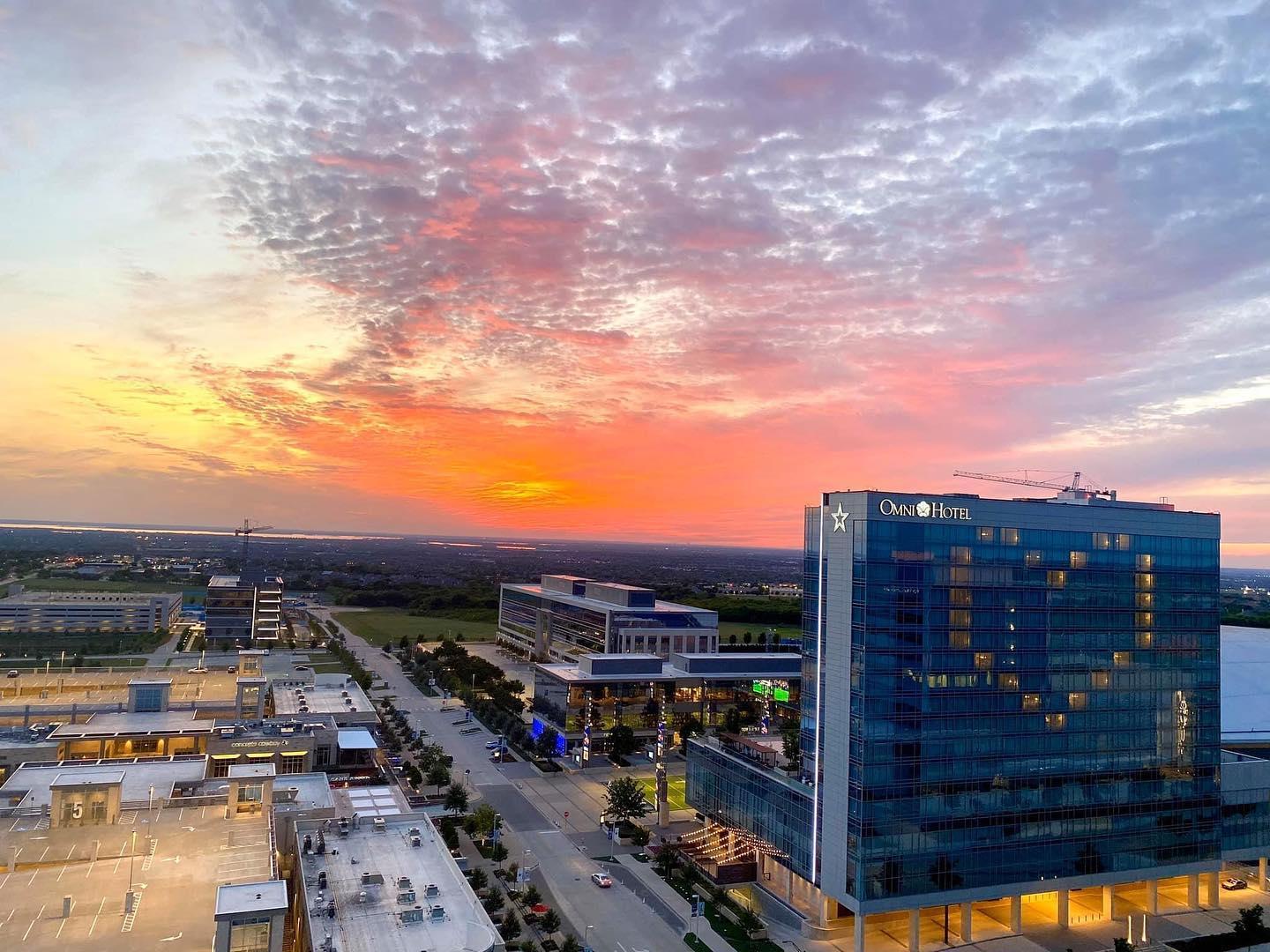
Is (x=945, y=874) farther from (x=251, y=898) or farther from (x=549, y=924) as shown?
(x=251, y=898)

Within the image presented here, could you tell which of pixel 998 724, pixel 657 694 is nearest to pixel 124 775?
pixel 998 724

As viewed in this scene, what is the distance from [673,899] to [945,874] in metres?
19.4

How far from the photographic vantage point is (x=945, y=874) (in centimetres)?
5831

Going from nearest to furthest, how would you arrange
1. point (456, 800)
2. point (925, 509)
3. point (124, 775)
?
point (925, 509), point (124, 775), point (456, 800)

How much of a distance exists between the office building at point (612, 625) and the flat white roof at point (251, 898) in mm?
98299

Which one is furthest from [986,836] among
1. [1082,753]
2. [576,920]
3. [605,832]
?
[605,832]

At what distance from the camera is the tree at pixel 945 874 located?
58.0 meters

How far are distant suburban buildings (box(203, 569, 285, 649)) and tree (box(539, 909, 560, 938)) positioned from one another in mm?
144613

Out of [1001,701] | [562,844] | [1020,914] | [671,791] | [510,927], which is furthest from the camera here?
[671,791]

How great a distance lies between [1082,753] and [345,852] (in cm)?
5026

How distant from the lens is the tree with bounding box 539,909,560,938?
187ft

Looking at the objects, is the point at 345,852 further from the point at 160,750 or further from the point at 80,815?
the point at 160,750

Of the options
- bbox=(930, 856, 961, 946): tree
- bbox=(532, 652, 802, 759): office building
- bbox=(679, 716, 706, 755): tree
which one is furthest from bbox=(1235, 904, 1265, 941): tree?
bbox=(679, 716, 706, 755): tree

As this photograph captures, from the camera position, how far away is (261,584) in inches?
7539
